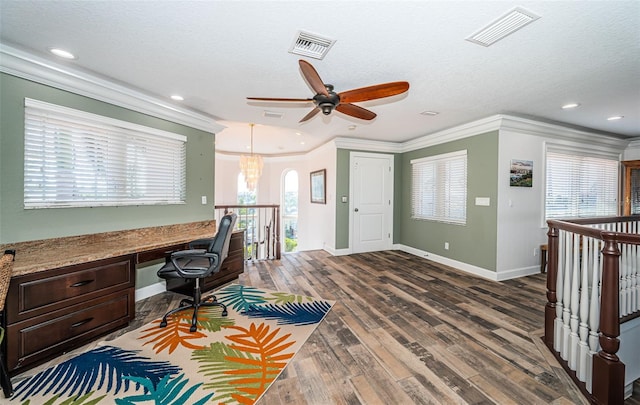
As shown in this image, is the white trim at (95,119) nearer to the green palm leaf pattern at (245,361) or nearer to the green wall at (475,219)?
the green palm leaf pattern at (245,361)

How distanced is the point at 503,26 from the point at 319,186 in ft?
16.0

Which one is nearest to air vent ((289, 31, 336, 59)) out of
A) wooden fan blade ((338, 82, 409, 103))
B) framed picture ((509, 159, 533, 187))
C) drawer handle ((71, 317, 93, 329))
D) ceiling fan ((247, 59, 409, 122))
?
ceiling fan ((247, 59, 409, 122))

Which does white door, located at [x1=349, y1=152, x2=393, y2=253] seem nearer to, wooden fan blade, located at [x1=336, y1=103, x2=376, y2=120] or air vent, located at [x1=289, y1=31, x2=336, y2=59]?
wooden fan blade, located at [x1=336, y1=103, x2=376, y2=120]

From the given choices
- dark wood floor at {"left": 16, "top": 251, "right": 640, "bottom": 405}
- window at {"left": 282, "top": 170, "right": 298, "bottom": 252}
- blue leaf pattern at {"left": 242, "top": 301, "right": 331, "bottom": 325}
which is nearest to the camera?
dark wood floor at {"left": 16, "top": 251, "right": 640, "bottom": 405}

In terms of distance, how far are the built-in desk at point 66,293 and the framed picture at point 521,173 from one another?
5.01 meters

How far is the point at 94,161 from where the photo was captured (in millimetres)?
2832

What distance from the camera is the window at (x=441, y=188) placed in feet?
15.1

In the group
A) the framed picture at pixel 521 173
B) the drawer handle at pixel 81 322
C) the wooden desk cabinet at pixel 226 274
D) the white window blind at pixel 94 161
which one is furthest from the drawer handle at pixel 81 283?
the framed picture at pixel 521 173

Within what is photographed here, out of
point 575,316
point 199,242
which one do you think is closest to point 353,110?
point 199,242

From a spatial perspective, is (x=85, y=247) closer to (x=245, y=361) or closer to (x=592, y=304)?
(x=245, y=361)

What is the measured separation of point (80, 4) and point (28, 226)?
1.98 m

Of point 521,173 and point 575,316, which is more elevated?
point 521,173

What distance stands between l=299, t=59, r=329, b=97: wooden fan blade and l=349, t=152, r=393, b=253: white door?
138 inches

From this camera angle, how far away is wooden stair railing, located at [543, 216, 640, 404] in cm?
162
